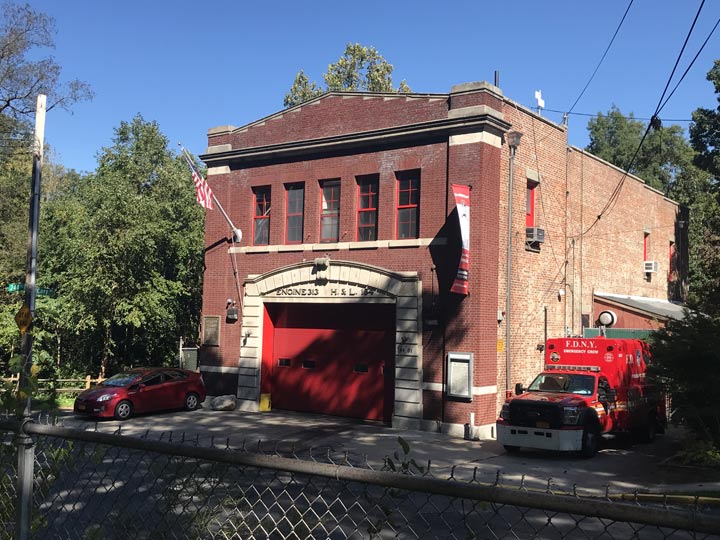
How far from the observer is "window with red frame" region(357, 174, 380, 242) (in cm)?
2192

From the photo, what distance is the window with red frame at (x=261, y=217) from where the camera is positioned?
79.8 ft

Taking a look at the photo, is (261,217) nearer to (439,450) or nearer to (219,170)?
(219,170)

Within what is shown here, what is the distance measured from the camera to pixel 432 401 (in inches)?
776

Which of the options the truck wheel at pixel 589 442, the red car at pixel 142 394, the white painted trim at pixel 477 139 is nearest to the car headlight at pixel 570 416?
the truck wheel at pixel 589 442

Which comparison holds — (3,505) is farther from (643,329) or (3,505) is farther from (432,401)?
(643,329)

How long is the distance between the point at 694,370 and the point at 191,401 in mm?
15877

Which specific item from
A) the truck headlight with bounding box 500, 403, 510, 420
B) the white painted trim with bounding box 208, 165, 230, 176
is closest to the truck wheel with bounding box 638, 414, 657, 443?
the truck headlight with bounding box 500, 403, 510, 420

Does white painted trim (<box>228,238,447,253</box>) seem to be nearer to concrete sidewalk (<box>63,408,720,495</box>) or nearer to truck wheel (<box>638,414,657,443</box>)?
concrete sidewalk (<box>63,408,720,495</box>)

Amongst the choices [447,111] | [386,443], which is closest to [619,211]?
[447,111]

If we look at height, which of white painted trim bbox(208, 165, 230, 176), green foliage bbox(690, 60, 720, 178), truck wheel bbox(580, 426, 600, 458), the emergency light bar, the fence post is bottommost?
truck wheel bbox(580, 426, 600, 458)

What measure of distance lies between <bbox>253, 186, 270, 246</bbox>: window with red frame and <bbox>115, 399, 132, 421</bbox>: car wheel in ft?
23.1

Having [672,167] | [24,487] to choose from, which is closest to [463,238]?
[24,487]

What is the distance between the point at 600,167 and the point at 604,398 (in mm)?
12889

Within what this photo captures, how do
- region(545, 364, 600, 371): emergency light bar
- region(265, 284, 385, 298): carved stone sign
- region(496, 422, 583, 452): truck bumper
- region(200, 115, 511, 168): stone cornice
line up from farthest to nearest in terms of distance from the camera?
region(265, 284, 385, 298): carved stone sign
region(200, 115, 511, 168): stone cornice
region(545, 364, 600, 371): emergency light bar
region(496, 422, 583, 452): truck bumper
